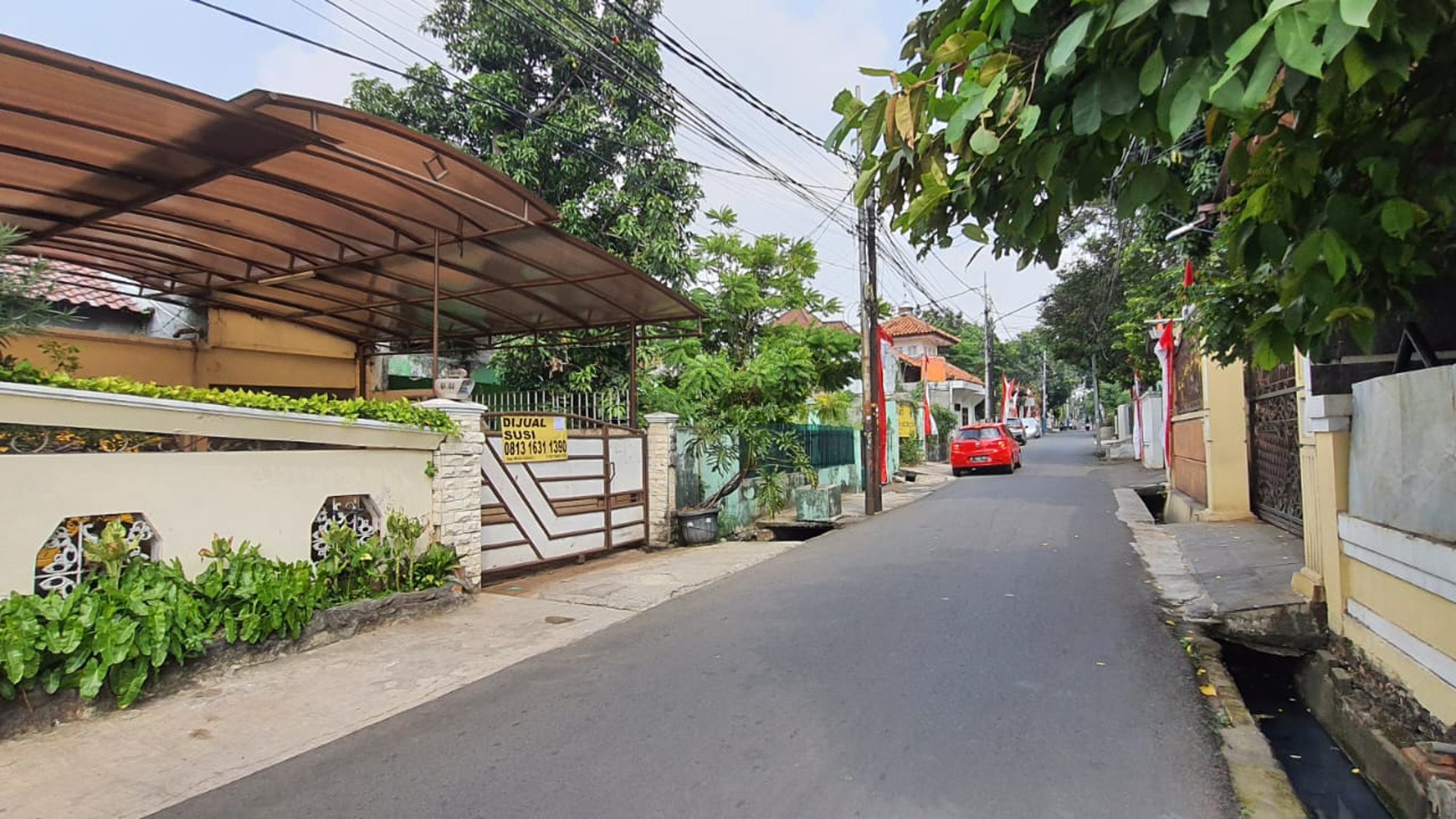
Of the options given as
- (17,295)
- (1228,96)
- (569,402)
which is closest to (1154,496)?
(569,402)

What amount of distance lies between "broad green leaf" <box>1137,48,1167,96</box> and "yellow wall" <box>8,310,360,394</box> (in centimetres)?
1059

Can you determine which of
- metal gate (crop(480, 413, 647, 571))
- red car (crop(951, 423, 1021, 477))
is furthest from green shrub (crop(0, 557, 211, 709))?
red car (crop(951, 423, 1021, 477))

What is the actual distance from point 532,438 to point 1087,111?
7460mm

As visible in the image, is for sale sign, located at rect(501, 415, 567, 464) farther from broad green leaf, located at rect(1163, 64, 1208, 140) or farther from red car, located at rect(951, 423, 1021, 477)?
red car, located at rect(951, 423, 1021, 477)

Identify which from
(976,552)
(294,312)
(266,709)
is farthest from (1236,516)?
(294,312)

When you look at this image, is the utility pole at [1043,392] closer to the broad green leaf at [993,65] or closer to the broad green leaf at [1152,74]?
the broad green leaf at [993,65]

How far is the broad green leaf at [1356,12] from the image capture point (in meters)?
1.71

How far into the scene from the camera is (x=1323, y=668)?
521 cm

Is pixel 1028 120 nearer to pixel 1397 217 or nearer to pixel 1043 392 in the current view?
pixel 1397 217

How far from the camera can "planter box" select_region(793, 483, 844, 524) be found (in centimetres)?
1360

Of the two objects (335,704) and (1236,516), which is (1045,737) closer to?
(335,704)

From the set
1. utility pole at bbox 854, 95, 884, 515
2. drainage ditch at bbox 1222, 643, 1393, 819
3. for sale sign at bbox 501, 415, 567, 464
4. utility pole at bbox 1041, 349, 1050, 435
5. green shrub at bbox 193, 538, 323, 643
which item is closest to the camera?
drainage ditch at bbox 1222, 643, 1393, 819

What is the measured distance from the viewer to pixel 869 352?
51.3ft

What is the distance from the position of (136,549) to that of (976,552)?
8235 mm
